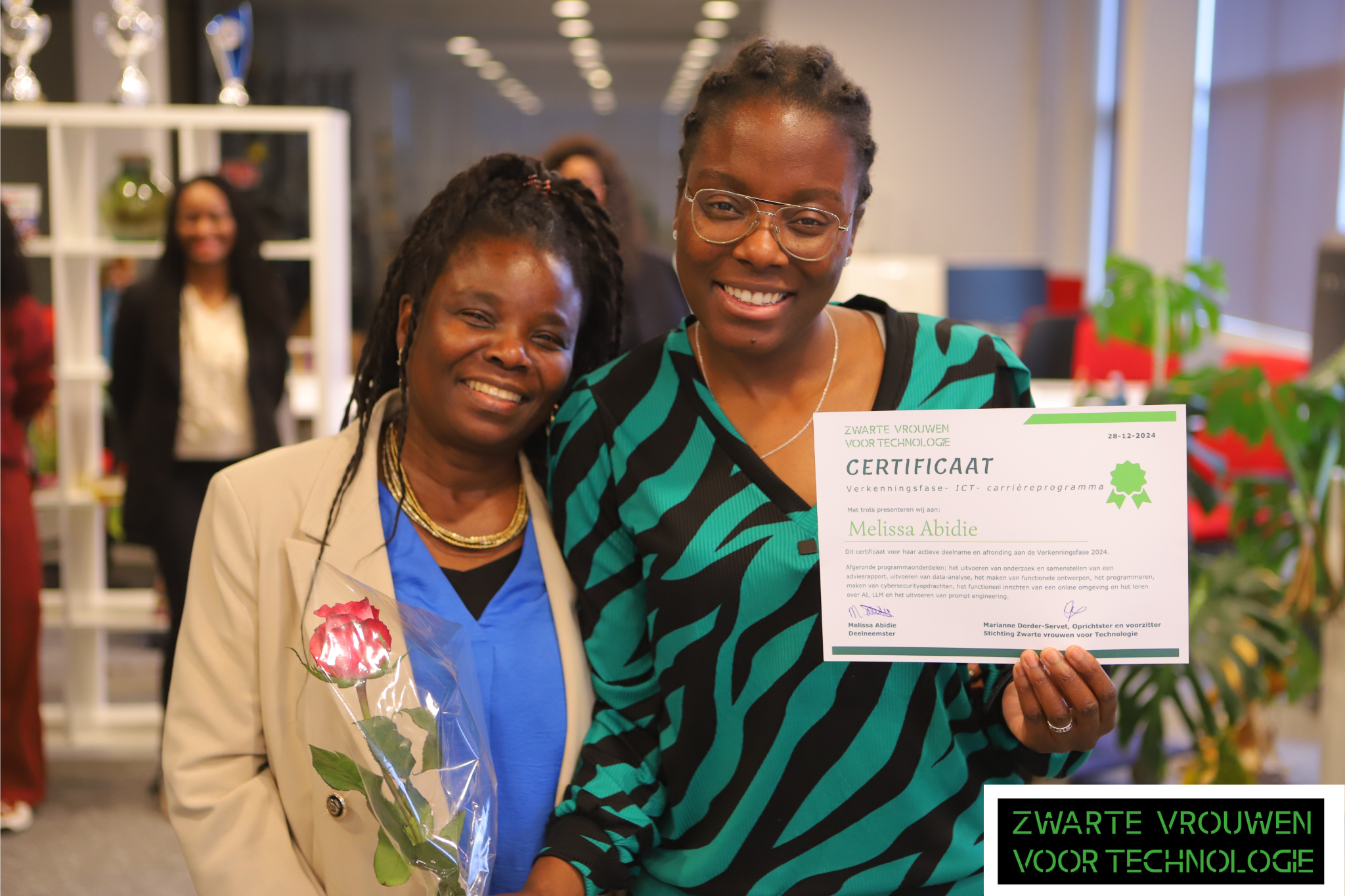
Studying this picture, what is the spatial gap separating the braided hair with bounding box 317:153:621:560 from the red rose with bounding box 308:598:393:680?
16cm

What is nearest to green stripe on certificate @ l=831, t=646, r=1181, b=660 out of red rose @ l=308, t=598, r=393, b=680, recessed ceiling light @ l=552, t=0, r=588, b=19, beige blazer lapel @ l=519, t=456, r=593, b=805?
beige blazer lapel @ l=519, t=456, r=593, b=805

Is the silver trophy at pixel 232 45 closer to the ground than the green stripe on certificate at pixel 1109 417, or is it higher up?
higher up

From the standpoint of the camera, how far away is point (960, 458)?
114cm

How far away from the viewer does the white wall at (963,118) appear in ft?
29.4

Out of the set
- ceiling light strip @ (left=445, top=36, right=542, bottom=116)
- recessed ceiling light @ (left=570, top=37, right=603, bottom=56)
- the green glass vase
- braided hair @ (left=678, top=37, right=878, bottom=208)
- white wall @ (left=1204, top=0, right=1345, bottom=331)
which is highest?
recessed ceiling light @ (left=570, top=37, right=603, bottom=56)

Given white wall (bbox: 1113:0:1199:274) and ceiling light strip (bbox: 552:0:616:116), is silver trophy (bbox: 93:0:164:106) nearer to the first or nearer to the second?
white wall (bbox: 1113:0:1199:274)

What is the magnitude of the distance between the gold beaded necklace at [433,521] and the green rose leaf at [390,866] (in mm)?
375

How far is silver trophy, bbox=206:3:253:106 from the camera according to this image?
4203 mm

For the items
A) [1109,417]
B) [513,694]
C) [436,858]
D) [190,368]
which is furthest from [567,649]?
[190,368]

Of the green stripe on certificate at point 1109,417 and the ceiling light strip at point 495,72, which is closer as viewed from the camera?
the green stripe on certificate at point 1109,417

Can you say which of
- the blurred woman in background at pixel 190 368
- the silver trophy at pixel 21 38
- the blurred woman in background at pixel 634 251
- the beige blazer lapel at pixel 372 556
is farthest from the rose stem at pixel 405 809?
the silver trophy at pixel 21 38

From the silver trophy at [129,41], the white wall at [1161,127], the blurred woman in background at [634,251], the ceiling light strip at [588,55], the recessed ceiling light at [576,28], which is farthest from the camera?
the recessed ceiling light at [576,28]

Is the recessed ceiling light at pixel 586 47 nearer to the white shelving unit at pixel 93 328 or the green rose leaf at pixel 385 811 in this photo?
the white shelving unit at pixel 93 328

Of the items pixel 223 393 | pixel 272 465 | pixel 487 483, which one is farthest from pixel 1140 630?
pixel 223 393
